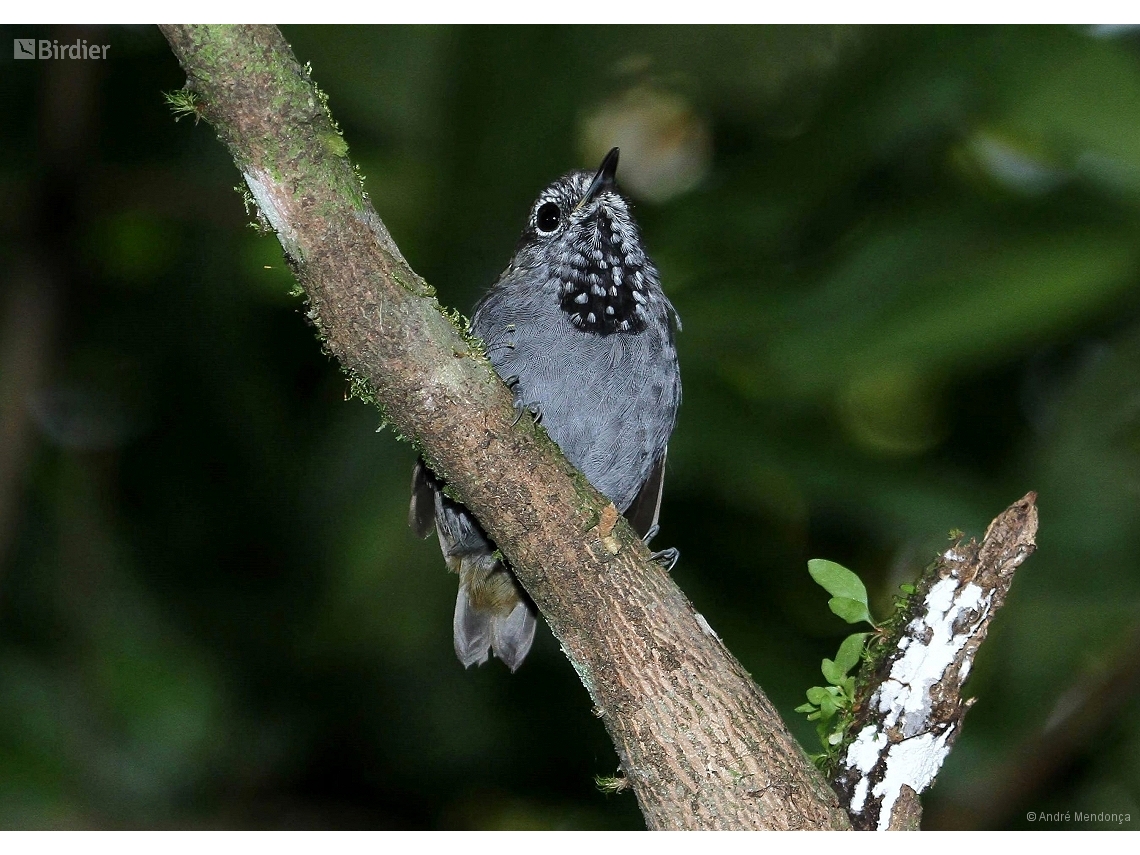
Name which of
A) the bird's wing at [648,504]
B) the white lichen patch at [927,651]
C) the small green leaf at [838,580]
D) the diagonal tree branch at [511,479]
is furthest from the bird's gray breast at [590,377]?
the white lichen patch at [927,651]

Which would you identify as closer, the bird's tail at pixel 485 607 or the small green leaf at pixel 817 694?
the small green leaf at pixel 817 694

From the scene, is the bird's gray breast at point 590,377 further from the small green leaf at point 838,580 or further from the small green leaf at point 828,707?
the small green leaf at point 828,707

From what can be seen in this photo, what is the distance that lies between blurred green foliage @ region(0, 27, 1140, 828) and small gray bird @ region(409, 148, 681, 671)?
68cm

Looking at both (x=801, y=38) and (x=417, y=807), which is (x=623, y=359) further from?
(x=417, y=807)

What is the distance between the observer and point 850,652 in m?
3.29

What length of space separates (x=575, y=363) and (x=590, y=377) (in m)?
0.08

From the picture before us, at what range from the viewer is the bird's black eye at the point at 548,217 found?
16.4ft

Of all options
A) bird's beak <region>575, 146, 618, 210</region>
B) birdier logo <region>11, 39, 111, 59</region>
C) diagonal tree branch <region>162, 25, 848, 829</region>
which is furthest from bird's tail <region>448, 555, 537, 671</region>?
birdier logo <region>11, 39, 111, 59</region>

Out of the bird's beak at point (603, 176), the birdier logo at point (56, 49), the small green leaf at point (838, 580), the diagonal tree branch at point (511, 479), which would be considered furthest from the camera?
the birdier logo at point (56, 49)

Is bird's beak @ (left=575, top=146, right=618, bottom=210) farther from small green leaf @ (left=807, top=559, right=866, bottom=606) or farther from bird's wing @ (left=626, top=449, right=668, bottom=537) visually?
small green leaf @ (left=807, top=559, right=866, bottom=606)

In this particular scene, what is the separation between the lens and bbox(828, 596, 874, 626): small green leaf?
3236 mm

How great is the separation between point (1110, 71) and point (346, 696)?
4.94 metres

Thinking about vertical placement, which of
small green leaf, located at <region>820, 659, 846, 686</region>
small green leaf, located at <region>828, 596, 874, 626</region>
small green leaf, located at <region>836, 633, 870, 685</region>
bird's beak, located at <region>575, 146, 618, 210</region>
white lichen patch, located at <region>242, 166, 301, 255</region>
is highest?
bird's beak, located at <region>575, 146, 618, 210</region>

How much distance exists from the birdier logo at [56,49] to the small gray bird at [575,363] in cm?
228
